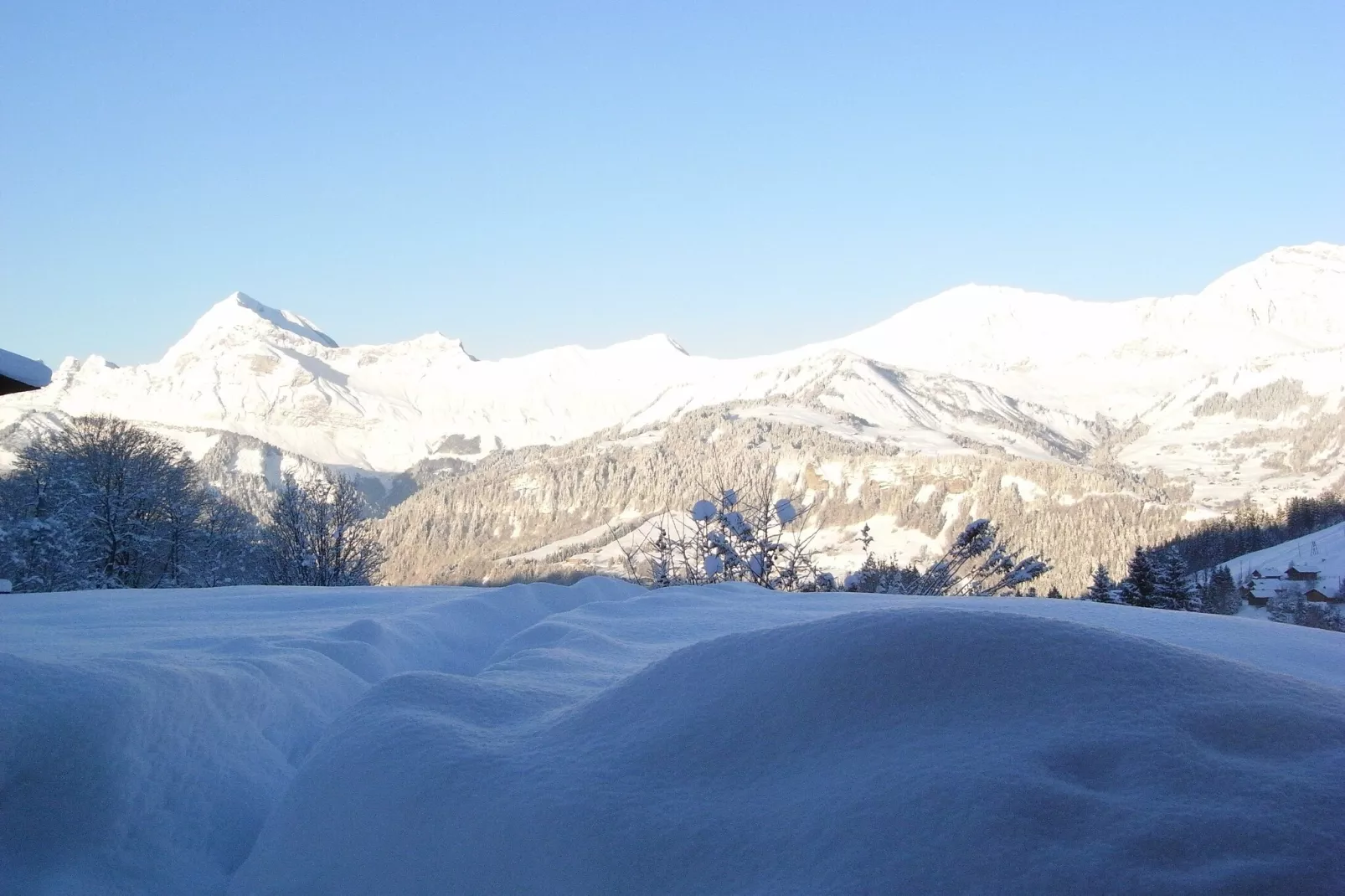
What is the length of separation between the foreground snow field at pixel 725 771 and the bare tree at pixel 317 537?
23.7 meters

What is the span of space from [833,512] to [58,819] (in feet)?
490

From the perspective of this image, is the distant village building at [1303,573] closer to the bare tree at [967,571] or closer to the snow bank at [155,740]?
the bare tree at [967,571]

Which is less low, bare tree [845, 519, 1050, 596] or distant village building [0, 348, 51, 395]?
distant village building [0, 348, 51, 395]

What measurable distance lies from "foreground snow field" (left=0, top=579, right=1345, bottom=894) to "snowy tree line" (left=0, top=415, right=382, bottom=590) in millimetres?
20468

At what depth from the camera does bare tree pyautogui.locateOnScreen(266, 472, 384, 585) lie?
25688 millimetres

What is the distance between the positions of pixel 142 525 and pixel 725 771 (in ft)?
81.0

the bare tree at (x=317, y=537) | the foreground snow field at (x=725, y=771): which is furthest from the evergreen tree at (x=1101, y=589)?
the bare tree at (x=317, y=537)

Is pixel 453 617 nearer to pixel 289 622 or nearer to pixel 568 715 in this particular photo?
pixel 289 622

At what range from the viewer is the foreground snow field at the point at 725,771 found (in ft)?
5.49

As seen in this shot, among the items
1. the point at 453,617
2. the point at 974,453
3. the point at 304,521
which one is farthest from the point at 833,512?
the point at 453,617

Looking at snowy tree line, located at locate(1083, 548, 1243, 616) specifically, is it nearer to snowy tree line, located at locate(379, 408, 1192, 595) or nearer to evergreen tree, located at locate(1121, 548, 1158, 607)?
evergreen tree, located at locate(1121, 548, 1158, 607)

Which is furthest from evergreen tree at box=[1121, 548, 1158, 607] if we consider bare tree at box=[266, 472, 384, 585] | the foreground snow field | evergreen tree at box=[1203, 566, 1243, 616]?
bare tree at box=[266, 472, 384, 585]

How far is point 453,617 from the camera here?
17.2 feet

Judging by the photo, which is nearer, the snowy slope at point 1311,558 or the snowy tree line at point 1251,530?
the snowy slope at point 1311,558
